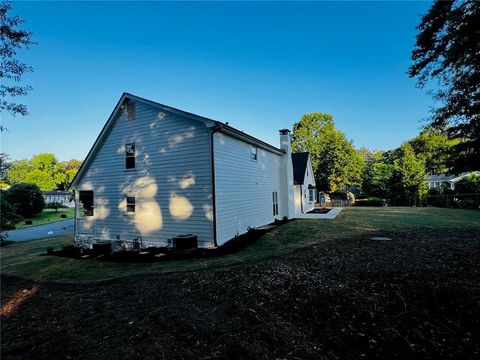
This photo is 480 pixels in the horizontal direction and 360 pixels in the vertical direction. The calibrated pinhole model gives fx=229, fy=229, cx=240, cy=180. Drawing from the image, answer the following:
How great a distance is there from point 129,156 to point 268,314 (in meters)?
10.1

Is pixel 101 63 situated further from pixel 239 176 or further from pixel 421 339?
pixel 421 339

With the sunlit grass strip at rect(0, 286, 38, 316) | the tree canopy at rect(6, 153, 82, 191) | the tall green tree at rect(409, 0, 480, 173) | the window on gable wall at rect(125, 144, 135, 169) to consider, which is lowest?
the sunlit grass strip at rect(0, 286, 38, 316)

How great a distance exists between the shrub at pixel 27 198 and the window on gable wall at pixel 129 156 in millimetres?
25181

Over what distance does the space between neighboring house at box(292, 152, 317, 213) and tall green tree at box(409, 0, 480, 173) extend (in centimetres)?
1097

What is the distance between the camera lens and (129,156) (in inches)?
440

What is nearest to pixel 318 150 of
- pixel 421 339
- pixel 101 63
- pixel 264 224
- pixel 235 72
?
pixel 235 72

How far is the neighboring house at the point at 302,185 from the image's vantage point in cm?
2098

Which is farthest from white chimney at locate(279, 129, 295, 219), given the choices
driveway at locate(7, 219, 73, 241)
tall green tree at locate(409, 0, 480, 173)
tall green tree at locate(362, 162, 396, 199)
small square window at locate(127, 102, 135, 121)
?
tall green tree at locate(362, 162, 396, 199)

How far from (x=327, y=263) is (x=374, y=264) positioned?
1.15 meters

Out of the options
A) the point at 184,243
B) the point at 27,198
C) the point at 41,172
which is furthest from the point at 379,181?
the point at 41,172

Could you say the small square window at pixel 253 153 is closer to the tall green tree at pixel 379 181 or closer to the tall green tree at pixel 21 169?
the tall green tree at pixel 379 181

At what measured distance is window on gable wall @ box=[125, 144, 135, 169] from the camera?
1104 centimetres

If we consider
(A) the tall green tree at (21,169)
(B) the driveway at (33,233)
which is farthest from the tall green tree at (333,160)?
(A) the tall green tree at (21,169)

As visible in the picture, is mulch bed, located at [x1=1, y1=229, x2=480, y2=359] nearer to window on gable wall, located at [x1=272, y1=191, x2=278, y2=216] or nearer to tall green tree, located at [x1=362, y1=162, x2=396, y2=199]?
window on gable wall, located at [x1=272, y1=191, x2=278, y2=216]
